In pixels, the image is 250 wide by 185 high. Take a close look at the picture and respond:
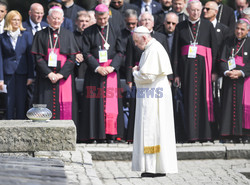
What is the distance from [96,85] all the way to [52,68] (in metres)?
0.82

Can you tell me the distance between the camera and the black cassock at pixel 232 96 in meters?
11.9

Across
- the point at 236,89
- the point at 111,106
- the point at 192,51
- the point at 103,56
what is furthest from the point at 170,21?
the point at 111,106

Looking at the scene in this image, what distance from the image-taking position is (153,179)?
8914 mm

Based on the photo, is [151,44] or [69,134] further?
[151,44]

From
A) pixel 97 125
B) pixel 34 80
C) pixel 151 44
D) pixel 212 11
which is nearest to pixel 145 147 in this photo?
pixel 151 44

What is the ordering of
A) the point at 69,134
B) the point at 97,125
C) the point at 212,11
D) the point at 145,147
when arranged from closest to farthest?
the point at 69,134
the point at 145,147
the point at 97,125
the point at 212,11

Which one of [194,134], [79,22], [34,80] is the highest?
[79,22]

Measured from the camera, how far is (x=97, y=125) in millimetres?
11641

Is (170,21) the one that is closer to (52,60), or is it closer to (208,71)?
(208,71)

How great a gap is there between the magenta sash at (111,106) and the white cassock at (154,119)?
2.54 meters

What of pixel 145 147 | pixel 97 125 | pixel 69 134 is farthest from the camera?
pixel 97 125

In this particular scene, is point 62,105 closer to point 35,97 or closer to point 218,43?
point 35,97

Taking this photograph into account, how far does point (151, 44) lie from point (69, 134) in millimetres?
1945

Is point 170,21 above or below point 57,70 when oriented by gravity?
above
